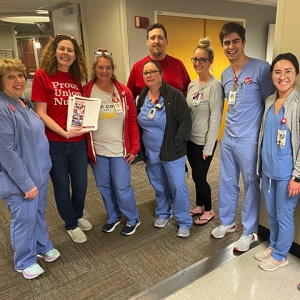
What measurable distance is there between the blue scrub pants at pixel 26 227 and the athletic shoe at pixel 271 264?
1.58 metres

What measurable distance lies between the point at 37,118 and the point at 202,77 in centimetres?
128

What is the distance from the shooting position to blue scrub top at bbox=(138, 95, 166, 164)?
2139mm

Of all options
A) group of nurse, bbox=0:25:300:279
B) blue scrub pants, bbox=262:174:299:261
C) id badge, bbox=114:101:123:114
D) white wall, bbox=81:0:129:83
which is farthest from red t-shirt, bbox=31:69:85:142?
white wall, bbox=81:0:129:83

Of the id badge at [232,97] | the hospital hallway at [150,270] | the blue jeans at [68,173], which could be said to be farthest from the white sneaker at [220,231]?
the blue jeans at [68,173]

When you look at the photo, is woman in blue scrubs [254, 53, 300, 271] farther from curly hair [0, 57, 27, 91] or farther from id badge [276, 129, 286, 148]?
curly hair [0, 57, 27, 91]

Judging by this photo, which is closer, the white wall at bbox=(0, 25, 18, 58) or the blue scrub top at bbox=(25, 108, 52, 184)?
the blue scrub top at bbox=(25, 108, 52, 184)

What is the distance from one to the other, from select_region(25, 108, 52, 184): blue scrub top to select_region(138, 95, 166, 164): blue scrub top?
74 centimetres

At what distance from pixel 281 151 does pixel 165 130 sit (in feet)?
2.72

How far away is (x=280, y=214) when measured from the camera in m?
1.84

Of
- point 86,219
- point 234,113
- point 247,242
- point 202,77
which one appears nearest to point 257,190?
point 247,242

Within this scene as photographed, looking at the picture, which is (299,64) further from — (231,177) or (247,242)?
(247,242)

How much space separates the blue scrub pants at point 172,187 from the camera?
→ 2248 millimetres

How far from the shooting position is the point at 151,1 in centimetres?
376

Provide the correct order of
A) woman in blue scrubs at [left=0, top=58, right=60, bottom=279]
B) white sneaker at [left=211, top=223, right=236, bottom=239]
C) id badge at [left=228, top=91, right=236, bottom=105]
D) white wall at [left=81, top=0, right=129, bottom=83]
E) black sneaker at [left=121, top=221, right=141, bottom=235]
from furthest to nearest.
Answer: white wall at [left=81, top=0, right=129, bottom=83] < black sneaker at [left=121, top=221, right=141, bottom=235] < white sneaker at [left=211, top=223, right=236, bottom=239] < id badge at [left=228, top=91, right=236, bottom=105] < woman in blue scrubs at [left=0, top=58, right=60, bottom=279]
